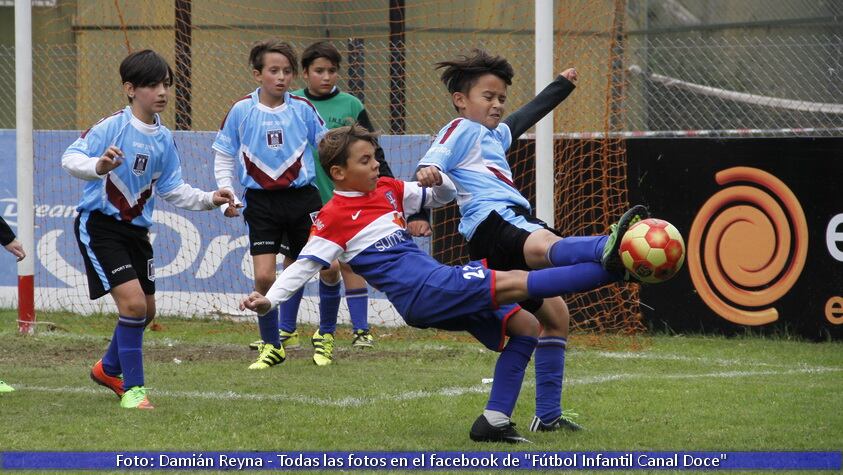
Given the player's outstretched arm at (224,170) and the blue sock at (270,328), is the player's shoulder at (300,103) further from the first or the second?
the blue sock at (270,328)

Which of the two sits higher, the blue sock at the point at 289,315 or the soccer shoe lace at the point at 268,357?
the blue sock at the point at 289,315

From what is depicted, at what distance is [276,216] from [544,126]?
2231 mm

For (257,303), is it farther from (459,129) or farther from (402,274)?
(459,129)

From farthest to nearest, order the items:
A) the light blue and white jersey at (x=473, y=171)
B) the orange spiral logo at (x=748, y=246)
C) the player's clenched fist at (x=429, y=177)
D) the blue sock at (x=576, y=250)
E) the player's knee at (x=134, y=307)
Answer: the orange spiral logo at (x=748, y=246) → the player's knee at (x=134, y=307) → the light blue and white jersey at (x=473, y=171) → the player's clenched fist at (x=429, y=177) → the blue sock at (x=576, y=250)

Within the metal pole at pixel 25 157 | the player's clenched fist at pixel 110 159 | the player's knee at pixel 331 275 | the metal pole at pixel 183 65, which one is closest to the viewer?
the player's clenched fist at pixel 110 159

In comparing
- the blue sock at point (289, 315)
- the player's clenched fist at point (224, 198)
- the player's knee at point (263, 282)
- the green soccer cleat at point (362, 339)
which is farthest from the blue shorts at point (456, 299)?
the green soccer cleat at point (362, 339)

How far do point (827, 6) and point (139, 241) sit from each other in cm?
936

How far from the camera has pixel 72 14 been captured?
45.4 ft

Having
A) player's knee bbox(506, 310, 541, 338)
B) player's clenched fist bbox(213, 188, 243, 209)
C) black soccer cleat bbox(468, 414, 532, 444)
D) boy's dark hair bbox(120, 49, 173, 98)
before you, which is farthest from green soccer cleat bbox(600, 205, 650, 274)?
boy's dark hair bbox(120, 49, 173, 98)

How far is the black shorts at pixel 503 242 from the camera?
5.47 meters

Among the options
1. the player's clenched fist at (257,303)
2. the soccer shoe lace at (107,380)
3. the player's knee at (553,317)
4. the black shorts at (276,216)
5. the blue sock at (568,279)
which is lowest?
the soccer shoe lace at (107,380)

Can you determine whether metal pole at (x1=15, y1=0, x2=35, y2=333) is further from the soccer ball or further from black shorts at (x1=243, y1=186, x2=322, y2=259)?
the soccer ball

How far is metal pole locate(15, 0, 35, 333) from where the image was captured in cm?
970

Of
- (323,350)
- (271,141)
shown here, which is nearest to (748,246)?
(323,350)
